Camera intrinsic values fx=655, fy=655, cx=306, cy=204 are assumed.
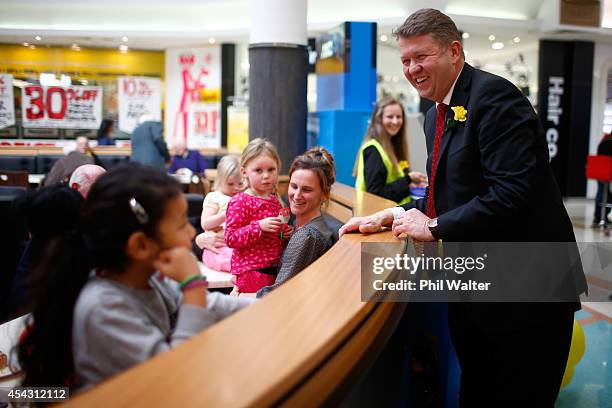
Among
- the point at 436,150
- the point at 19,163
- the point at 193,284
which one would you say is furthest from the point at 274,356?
the point at 19,163

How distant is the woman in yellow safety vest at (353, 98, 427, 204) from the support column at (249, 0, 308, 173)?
117 cm

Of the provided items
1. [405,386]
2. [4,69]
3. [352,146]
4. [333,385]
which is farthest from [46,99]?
[333,385]

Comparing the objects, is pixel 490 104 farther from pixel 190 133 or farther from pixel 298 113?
pixel 190 133

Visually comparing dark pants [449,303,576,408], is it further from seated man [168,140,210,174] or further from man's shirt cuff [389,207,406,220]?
seated man [168,140,210,174]

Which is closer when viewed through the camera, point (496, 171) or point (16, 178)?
point (496, 171)

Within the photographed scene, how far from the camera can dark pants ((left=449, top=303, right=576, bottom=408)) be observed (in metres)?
2.07

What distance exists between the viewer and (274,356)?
1051mm

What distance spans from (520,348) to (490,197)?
53 cm

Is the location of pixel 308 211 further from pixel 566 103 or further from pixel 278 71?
pixel 566 103

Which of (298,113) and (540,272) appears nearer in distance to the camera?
(540,272)

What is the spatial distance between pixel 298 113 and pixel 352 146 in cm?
123

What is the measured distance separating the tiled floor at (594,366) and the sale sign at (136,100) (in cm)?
1329

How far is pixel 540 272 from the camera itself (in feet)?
A: 6.64

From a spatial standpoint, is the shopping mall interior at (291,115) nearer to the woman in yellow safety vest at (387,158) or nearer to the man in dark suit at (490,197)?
the woman in yellow safety vest at (387,158)
